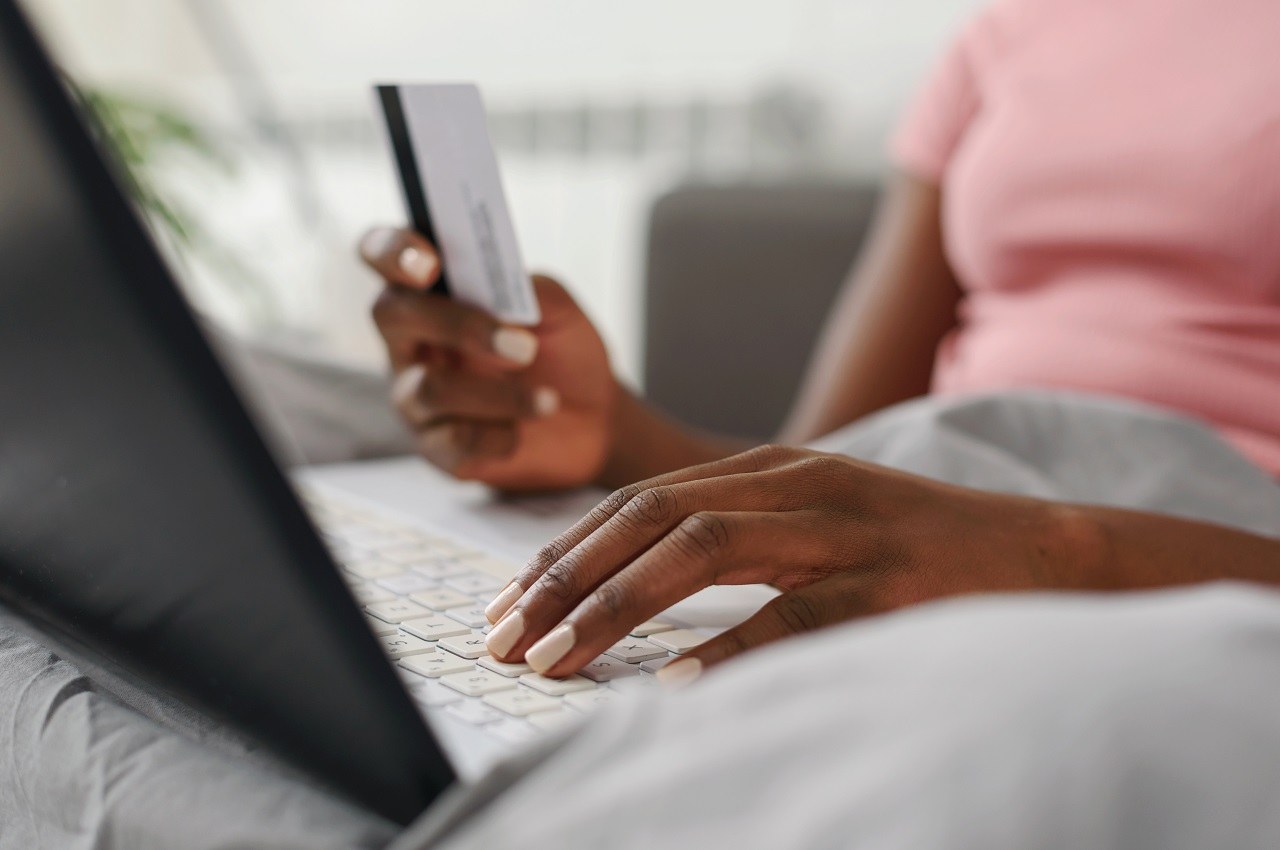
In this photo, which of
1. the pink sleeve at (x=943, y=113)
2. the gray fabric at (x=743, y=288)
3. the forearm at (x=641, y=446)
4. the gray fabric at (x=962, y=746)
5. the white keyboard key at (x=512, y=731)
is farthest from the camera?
the gray fabric at (x=743, y=288)

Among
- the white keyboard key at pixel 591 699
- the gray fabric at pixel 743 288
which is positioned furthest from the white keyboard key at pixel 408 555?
the gray fabric at pixel 743 288

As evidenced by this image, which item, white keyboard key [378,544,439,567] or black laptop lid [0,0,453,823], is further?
white keyboard key [378,544,439,567]

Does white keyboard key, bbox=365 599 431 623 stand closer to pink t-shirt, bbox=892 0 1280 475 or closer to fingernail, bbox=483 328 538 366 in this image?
fingernail, bbox=483 328 538 366

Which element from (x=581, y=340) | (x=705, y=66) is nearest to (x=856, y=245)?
(x=705, y=66)

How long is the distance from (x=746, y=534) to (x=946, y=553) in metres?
0.10

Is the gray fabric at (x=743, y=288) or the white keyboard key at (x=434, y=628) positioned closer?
the white keyboard key at (x=434, y=628)

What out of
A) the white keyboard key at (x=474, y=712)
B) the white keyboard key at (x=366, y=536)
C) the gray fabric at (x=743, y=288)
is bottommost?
the gray fabric at (x=743, y=288)

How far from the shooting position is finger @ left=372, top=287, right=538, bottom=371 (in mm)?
731

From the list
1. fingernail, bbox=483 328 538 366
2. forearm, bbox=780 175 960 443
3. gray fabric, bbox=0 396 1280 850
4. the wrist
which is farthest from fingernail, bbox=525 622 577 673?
forearm, bbox=780 175 960 443

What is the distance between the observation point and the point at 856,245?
1.42m

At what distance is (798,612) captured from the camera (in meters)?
0.43

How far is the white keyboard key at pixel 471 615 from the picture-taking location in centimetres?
47

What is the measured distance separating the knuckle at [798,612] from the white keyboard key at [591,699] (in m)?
0.07

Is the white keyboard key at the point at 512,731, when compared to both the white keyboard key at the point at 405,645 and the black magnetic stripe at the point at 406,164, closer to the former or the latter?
the white keyboard key at the point at 405,645
